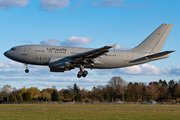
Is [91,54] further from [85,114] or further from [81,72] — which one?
[85,114]

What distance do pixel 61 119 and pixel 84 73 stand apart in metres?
16.2

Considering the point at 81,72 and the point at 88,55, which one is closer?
the point at 88,55

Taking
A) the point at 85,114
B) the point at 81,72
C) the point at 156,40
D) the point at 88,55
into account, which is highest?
the point at 156,40

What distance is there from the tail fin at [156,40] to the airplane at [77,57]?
878 millimetres

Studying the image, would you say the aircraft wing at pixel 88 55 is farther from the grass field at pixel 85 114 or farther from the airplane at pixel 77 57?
the grass field at pixel 85 114

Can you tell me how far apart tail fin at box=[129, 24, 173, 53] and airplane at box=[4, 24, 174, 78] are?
0.88 meters

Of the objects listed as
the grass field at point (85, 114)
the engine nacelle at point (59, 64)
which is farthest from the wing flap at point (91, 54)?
the grass field at point (85, 114)

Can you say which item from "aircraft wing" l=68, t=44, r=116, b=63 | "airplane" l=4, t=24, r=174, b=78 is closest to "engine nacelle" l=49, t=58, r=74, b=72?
"airplane" l=4, t=24, r=174, b=78

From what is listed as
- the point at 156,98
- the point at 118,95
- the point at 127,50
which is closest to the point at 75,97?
the point at 118,95

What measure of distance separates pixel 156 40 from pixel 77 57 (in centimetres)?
1803

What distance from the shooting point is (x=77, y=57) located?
144ft

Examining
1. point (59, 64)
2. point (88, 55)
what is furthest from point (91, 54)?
point (59, 64)

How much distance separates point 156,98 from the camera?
410ft

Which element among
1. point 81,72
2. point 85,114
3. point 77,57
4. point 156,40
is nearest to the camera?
point 85,114
